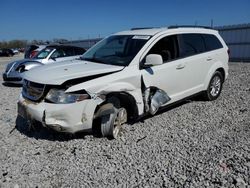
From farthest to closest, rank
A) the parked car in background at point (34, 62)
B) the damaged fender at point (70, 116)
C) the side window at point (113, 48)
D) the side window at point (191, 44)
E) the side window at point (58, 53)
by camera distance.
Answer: the side window at point (58, 53), the parked car in background at point (34, 62), the side window at point (191, 44), the side window at point (113, 48), the damaged fender at point (70, 116)

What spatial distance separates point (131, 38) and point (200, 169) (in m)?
2.91

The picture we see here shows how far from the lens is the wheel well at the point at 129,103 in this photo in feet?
14.2

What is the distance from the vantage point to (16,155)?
3.85 m

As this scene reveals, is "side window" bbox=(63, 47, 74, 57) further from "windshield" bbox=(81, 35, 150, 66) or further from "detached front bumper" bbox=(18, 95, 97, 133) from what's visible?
"detached front bumper" bbox=(18, 95, 97, 133)

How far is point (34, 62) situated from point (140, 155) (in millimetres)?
6902

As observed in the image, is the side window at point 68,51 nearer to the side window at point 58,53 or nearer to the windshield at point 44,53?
the side window at point 58,53

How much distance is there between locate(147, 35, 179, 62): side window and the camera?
503 cm

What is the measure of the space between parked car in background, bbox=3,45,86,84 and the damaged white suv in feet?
14.6

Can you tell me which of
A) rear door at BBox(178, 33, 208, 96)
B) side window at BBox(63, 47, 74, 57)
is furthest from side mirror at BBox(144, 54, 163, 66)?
side window at BBox(63, 47, 74, 57)

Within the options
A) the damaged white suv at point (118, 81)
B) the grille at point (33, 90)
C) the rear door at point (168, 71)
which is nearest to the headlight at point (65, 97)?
the damaged white suv at point (118, 81)

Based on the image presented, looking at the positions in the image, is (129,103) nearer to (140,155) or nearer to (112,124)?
(112,124)

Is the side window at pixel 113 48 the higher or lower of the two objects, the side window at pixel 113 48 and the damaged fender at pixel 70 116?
the higher

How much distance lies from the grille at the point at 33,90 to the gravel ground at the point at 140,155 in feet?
2.36

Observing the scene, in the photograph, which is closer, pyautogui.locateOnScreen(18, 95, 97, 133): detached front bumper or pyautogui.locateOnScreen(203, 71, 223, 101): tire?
pyautogui.locateOnScreen(18, 95, 97, 133): detached front bumper
